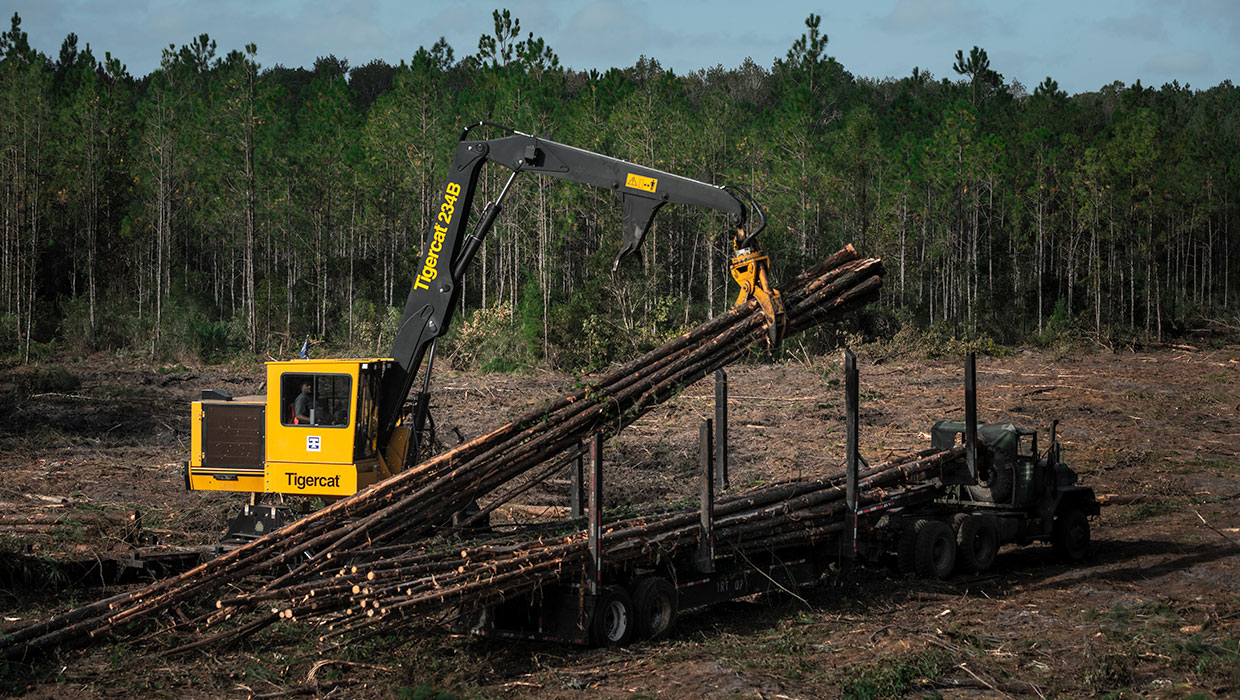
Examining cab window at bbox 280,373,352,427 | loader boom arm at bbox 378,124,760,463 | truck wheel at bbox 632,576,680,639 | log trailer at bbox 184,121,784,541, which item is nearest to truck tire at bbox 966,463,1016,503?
log trailer at bbox 184,121,784,541

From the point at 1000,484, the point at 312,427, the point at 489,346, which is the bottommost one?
the point at 1000,484

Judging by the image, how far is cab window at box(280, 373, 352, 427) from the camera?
1234 cm

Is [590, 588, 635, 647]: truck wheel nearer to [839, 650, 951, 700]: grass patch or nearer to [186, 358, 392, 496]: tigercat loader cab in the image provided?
[839, 650, 951, 700]: grass patch

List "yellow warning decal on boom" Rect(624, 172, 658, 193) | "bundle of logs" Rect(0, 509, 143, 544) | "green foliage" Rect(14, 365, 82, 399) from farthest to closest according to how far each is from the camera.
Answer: "green foliage" Rect(14, 365, 82, 399), "bundle of logs" Rect(0, 509, 143, 544), "yellow warning decal on boom" Rect(624, 172, 658, 193)

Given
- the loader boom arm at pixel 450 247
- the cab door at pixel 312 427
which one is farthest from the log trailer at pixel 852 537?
the cab door at pixel 312 427

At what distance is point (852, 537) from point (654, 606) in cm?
306

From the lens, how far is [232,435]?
1294 centimetres

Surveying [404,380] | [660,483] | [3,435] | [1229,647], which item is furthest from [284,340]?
[1229,647]

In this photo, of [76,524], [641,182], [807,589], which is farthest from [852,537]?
[76,524]

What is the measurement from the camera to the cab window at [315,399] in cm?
1234

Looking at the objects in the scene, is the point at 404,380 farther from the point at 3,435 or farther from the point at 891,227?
the point at 891,227

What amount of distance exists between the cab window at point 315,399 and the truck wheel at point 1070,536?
10.0 metres

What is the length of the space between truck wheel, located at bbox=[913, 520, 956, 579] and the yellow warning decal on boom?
18.8ft

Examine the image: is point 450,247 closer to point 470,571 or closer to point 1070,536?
point 470,571
